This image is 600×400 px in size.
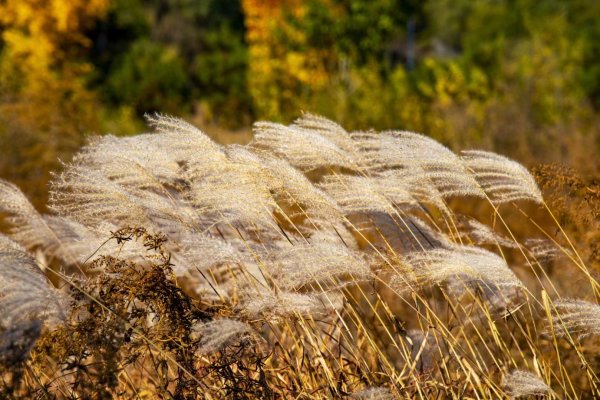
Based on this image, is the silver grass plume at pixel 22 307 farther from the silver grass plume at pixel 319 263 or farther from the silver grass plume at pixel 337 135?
the silver grass plume at pixel 337 135

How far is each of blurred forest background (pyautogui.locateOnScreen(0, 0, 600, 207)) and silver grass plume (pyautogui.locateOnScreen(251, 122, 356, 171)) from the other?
19.1ft

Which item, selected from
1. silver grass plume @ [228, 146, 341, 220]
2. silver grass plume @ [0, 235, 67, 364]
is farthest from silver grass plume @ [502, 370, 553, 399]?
silver grass plume @ [0, 235, 67, 364]

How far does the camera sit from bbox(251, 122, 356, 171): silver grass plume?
3289mm

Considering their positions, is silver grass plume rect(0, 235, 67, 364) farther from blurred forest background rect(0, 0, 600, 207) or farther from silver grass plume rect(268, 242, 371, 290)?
blurred forest background rect(0, 0, 600, 207)

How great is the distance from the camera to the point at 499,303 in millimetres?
3516

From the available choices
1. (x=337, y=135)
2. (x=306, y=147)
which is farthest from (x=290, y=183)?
(x=337, y=135)

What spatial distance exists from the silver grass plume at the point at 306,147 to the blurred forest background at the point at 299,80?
583cm

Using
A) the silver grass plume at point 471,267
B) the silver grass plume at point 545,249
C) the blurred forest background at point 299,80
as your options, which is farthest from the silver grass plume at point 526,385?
the blurred forest background at point 299,80

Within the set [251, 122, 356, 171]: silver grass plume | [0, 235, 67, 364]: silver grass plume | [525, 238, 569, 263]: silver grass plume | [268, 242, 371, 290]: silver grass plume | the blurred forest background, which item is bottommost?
[525, 238, 569, 263]: silver grass plume

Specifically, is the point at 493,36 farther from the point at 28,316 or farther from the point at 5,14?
the point at 28,316

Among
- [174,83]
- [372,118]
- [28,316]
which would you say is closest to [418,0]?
[372,118]

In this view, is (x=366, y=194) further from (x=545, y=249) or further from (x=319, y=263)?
(x=545, y=249)

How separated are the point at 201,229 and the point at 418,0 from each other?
1631 centimetres

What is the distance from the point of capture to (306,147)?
3.28m
